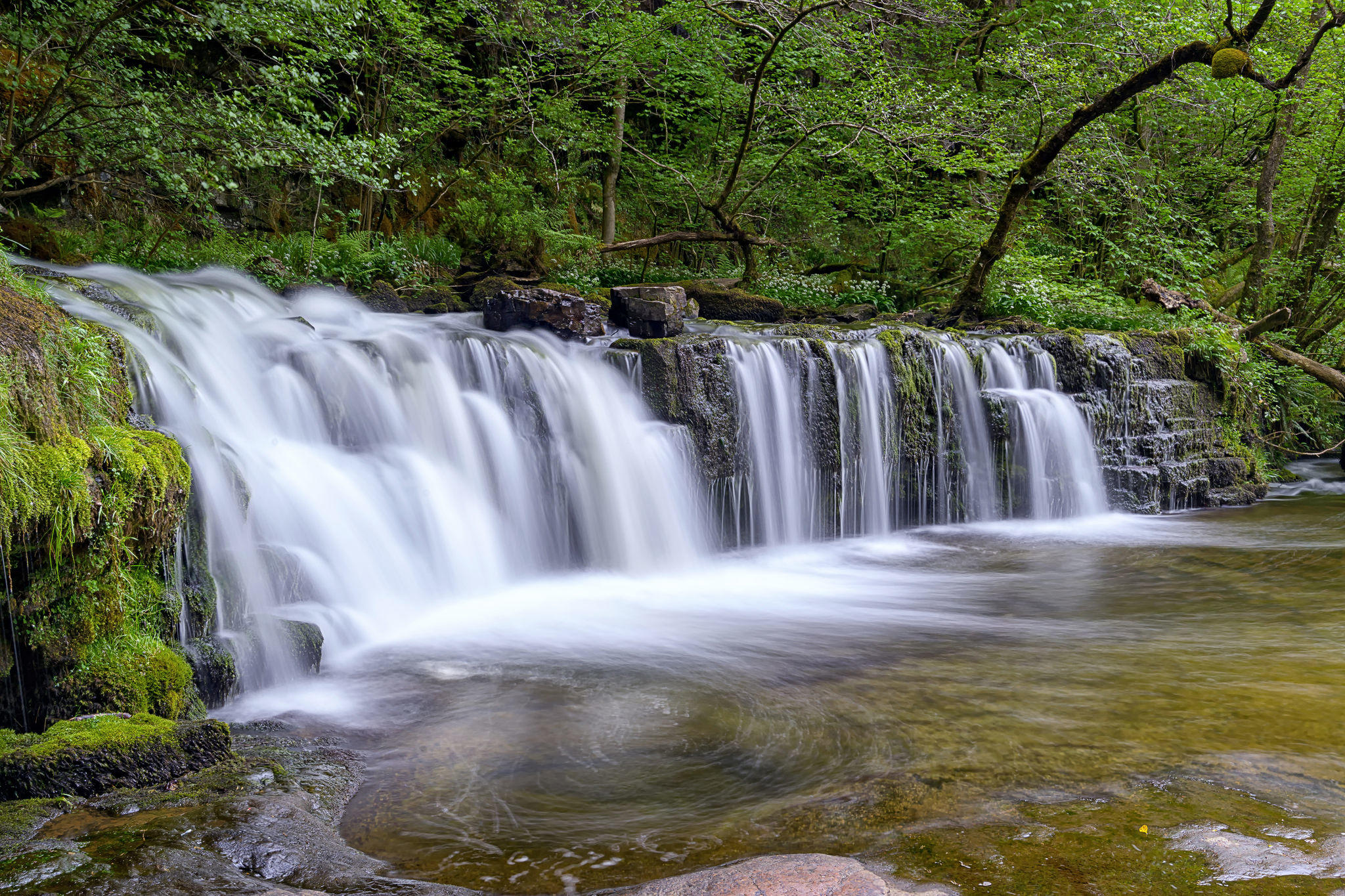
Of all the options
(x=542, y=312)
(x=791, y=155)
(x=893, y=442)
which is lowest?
(x=893, y=442)

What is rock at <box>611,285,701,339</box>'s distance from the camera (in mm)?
9953

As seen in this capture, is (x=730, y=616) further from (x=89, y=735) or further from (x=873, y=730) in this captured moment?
(x=89, y=735)

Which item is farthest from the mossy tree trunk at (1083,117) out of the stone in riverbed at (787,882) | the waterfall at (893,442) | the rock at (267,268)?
the stone in riverbed at (787,882)

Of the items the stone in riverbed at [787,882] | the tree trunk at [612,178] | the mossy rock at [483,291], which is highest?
the tree trunk at [612,178]

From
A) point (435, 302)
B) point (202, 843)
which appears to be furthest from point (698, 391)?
point (202, 843)

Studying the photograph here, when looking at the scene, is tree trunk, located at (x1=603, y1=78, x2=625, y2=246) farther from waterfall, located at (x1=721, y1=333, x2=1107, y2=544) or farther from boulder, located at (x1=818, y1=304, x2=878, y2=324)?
waterfall, located at (x1=721, y1=333, x2=1107, y2=544)

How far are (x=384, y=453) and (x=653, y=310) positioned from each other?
12.7 ft

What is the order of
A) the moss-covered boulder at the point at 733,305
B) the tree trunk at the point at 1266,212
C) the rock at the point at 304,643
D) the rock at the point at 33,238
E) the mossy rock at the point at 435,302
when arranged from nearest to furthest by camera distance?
the rock at the point at 304,643 < the rock at the point at 33,238 < the mossy rock at the point at 435,302 < the moss-covered boulder at the point at 733,305 < the tree trunk at the point at 1266,212

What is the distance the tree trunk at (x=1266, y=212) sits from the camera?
14250 mm

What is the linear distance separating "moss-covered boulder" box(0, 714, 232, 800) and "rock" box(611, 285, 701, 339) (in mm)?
7105

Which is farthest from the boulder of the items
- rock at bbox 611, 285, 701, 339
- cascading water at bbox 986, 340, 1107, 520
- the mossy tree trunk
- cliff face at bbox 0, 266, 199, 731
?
cliff face at bbox 0, 266, 199, 731

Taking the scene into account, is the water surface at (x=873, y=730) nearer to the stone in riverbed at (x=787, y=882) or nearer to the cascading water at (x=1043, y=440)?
the stone in riverbed at (x=787, y=882)

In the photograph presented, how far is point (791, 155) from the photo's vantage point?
48.9ft

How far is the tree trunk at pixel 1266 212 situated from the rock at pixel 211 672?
53.0ft
